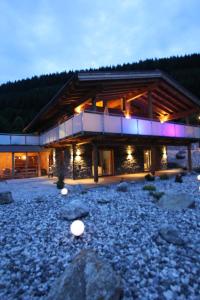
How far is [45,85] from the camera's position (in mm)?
62312

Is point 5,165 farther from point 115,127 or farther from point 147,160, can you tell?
point 147,160

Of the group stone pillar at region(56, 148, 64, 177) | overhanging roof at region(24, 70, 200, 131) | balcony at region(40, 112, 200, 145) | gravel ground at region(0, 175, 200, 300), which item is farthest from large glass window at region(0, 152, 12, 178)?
gravel ground at region(0, 175, 200, 300)

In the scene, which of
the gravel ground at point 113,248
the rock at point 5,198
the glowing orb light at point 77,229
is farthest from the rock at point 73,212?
the rock at point 5,198

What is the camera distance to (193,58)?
58.5m

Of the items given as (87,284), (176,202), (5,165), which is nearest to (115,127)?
(176,202)

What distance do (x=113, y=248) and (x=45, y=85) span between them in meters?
63.9

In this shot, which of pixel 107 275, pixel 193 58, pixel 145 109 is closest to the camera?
pixel 107 275

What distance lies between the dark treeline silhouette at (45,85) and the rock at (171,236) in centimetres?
3850

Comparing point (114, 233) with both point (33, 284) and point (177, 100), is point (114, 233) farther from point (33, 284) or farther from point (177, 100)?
point (177, 100)

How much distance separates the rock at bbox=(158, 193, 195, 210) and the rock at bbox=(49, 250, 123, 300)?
150 inches

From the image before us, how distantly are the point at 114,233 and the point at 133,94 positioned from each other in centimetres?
1176

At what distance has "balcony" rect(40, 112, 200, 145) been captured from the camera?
396 inches

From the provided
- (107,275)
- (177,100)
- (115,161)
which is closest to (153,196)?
(107,275)

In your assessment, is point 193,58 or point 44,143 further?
point 193,58
